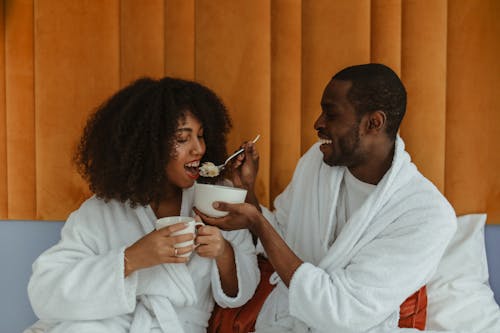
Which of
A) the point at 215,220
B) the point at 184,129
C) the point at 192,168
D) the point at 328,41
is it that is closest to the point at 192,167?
the point at 192,168

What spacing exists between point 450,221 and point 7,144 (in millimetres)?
1531

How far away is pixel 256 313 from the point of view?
158 centimetres

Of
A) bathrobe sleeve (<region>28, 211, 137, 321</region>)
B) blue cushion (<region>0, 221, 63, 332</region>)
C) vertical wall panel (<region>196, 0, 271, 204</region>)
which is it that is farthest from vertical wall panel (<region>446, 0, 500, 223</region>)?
blue cushion (<region>0, 221, 63, 332</region>)

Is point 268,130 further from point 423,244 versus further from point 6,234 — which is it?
point 6,234

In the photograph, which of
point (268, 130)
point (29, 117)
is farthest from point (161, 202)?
point (29, 117)

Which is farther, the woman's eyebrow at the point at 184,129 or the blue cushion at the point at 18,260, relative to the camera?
the blue cushion at the point at 18,260

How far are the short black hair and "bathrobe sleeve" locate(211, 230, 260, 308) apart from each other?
0.52m

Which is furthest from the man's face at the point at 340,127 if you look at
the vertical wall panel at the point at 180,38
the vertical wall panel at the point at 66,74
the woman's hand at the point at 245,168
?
the vertical wall panel at the point at 66,74

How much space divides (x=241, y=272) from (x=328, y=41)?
34.6 inches

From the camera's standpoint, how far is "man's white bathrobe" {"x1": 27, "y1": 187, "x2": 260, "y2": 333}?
1.34 meters

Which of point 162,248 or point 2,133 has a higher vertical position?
point 2,133

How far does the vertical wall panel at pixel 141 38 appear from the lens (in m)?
1.84

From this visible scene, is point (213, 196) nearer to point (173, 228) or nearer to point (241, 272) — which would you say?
point (173, 228)

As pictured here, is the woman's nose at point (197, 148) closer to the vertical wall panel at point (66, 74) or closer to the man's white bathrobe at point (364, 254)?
the man's white bathrobe at point (364, 254)
